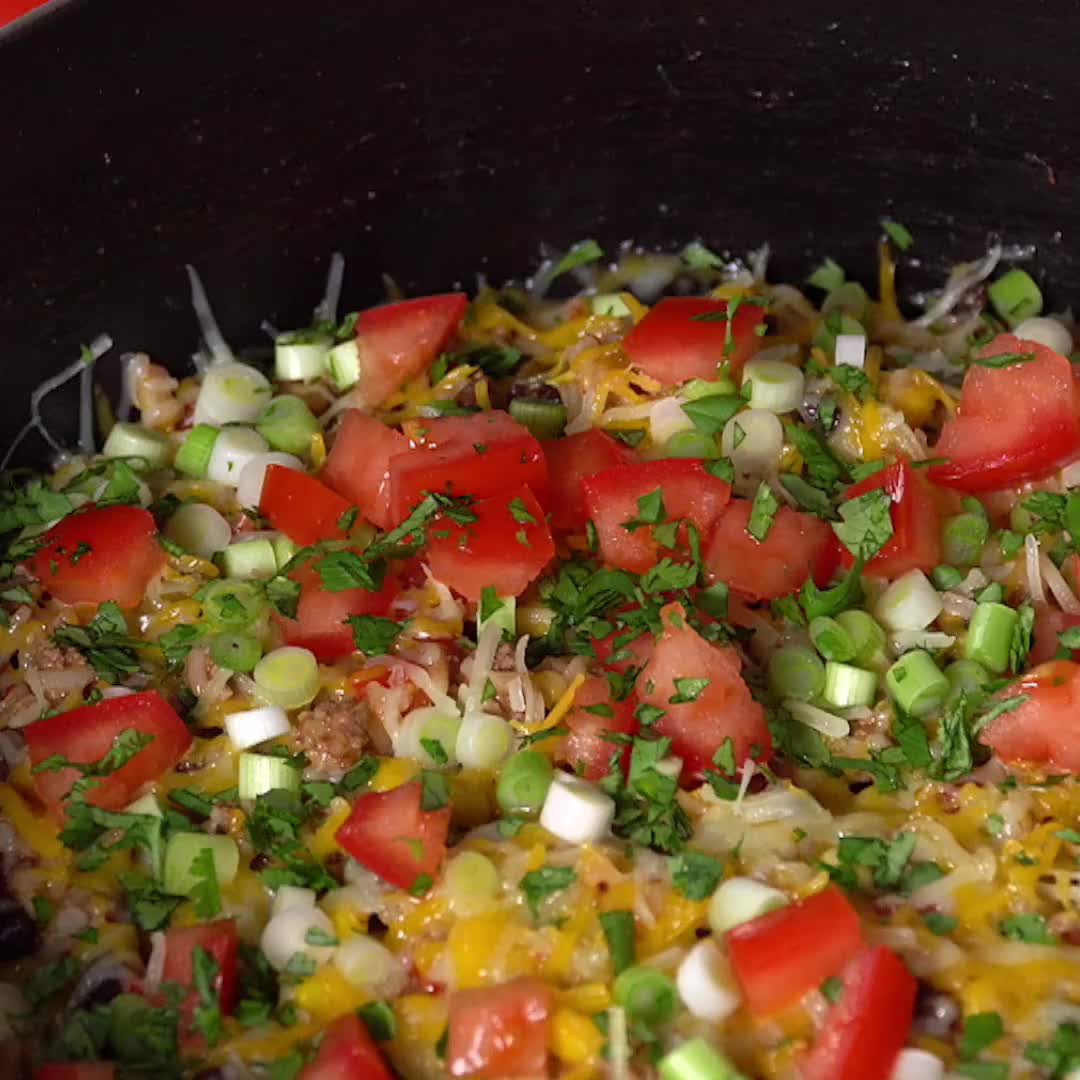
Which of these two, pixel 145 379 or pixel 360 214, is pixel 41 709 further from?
pixel 360 214

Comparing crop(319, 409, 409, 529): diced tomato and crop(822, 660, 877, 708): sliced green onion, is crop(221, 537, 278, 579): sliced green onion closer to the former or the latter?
crop(319, 409, 409, 529): diced tomato

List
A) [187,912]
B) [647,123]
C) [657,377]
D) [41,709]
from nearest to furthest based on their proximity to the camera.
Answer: [187,912] → [41,709] → [657,377] → [647,123]

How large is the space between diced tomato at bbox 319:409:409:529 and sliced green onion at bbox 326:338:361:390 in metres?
0.30

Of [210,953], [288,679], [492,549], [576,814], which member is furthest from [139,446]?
[576,814]

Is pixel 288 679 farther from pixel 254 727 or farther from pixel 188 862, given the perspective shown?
pixel 188 862

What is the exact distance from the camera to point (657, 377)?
14.5 feet

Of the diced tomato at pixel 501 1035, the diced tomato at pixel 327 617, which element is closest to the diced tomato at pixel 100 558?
the diced tomato at pixel 327 617

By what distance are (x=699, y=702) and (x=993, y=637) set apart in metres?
0.77

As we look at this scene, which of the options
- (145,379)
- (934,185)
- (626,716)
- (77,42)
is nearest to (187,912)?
(626,716)

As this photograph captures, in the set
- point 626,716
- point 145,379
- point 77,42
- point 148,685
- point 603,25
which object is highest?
point 77,42

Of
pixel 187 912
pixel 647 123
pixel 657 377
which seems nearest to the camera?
pixel 187 912

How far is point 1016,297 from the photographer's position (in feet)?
15.5

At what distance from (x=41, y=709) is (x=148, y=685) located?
0.25 m

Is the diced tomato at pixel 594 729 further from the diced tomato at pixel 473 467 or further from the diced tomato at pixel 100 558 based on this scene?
the diced tomato at pixel 100 558
